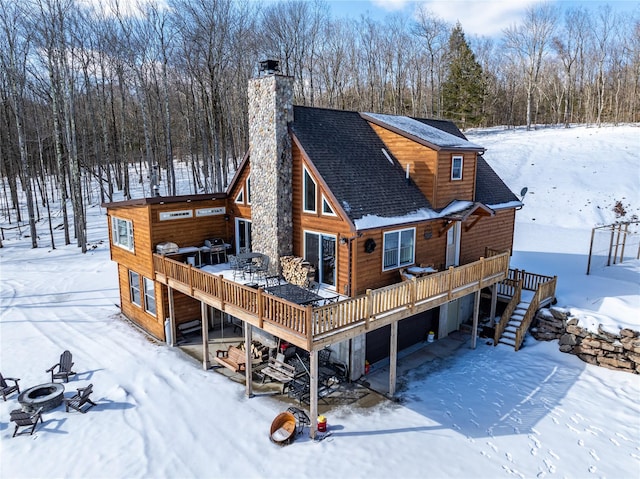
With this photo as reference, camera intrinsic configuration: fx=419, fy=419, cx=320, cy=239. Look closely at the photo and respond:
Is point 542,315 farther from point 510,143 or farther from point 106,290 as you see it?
point 510,143

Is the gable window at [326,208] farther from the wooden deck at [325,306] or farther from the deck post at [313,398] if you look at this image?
the deck post at [313,398]

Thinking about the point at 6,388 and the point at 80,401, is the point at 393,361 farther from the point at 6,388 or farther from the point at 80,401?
the point at 6,388

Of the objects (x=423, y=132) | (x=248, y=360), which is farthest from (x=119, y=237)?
(x=423, y=132)

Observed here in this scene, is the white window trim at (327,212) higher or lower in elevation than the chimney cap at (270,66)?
lower

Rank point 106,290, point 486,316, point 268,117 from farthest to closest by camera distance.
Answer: point 106,290, point 486,316, point 268,117

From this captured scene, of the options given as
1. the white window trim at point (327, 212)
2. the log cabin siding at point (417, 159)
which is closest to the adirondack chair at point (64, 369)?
the white window trim at point (327, 212)

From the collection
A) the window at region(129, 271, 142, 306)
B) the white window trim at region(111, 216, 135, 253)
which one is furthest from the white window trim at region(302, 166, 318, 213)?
the window at region(129, 271, 142, 306)

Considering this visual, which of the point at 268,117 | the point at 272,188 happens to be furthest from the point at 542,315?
the point at 268,117
